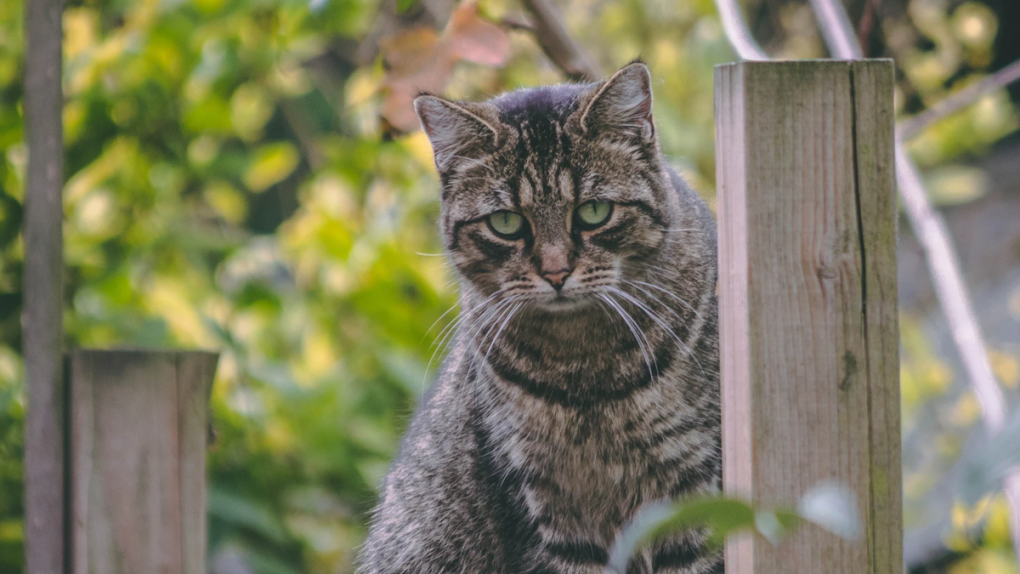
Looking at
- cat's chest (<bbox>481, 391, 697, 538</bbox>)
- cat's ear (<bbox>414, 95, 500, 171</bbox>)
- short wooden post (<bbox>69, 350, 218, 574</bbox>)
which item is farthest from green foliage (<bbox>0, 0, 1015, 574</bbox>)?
cat's chest (<bbox>481, 391, 697, 538</bbox>)

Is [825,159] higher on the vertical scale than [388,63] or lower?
lower

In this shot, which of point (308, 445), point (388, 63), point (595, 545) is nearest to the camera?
point (595, 545)

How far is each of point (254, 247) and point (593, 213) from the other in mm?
2161

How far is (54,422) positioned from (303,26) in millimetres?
1460

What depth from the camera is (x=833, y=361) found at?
3.47 feet

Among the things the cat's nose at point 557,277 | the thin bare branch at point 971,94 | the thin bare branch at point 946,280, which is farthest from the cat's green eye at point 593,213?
the thin bare branch at point 971,94

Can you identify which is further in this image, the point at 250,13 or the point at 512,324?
the point at 250,13

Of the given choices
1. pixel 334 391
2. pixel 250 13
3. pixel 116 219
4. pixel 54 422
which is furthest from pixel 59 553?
pixel 250 13

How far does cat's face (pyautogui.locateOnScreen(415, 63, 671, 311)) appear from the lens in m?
1.70

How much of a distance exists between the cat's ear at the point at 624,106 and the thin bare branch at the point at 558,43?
0.59 meters

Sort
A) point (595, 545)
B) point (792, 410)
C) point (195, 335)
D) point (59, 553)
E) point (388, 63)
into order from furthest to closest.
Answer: point (195, 335) → point (388, 63) → point (595, 545) → point (59, 553) → point (792, 410)

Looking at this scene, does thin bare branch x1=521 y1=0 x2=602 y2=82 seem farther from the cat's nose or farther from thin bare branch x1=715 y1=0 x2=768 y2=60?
the cat's nose

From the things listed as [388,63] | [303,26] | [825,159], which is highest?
[303,26]

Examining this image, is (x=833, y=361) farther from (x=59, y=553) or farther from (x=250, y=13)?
(x=250, y=13)
